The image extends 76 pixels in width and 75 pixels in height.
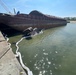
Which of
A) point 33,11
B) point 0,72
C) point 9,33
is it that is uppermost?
point 33,11

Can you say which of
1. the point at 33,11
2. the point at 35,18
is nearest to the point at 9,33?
the point at 35,18

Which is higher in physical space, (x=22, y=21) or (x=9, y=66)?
(x=22, y=21)

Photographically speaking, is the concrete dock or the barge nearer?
the concrete dock

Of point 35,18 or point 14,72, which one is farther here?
point 35,18

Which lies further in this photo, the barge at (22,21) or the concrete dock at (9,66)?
the barge at (22,21)

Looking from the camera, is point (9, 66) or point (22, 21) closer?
point (9, 66)

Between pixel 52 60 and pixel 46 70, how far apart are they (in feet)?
5.15

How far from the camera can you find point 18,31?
20.6 metres

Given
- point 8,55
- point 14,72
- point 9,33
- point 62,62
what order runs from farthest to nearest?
point 9,33 → point 62,62 → point 8,55 → point 14,72

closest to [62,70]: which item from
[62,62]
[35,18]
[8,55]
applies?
[62,62]

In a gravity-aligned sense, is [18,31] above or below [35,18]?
below

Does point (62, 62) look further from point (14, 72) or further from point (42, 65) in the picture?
point (14, 72)

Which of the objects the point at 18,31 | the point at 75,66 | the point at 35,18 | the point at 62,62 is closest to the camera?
the point at 75,66

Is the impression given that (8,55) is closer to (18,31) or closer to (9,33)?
(9,33)
